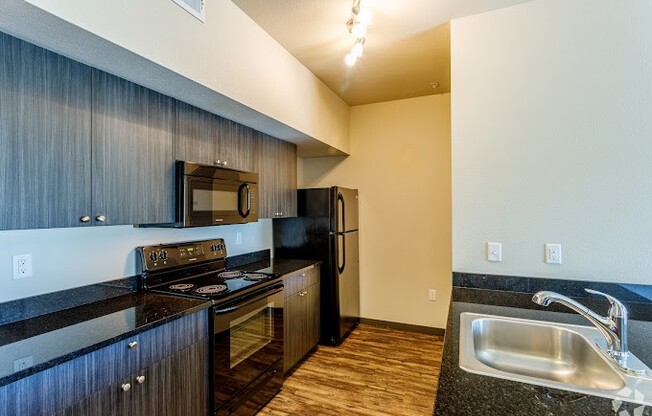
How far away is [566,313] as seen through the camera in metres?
1.71

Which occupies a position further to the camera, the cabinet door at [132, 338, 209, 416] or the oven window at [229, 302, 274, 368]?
the oven window at [229, 302, 274, 368]

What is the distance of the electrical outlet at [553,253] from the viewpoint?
1921 millimetres

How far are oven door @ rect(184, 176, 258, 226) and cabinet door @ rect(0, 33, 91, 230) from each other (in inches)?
23.5

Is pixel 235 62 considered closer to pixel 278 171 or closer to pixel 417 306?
pixel 278 171

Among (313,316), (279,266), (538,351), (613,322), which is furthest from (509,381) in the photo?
(313,316)

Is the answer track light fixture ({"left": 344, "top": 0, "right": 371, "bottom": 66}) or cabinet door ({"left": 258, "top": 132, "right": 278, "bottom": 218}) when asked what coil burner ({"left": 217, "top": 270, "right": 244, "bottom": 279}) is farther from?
track light fixture ({"left": 344, "top": 0, "right": 371, "bottom": 66})

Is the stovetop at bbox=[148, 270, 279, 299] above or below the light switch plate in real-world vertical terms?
below

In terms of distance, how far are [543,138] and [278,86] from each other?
1.83 meters

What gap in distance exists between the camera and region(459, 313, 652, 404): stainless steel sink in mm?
1226

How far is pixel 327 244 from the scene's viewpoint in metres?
3.36

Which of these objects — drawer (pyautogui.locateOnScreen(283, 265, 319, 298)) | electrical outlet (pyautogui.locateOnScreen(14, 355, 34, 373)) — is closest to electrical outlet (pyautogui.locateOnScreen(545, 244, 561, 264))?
drawer (pyautogui.locateOnScreen(283, 265, 319, 298))

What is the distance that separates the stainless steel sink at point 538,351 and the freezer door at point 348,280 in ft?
6.27

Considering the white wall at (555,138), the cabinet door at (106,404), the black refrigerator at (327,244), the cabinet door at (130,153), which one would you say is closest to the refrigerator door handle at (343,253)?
the black refrigerator at (327,244)

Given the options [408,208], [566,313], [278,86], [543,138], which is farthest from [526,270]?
[278,86]
